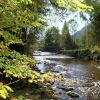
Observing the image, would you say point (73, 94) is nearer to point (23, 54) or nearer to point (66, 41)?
point (23, 54)

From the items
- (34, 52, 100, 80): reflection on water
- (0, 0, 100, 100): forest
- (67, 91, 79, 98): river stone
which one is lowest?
(34, 52, 100, 80): reflection on water

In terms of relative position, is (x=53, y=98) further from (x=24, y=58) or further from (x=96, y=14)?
(x=96, y=14)

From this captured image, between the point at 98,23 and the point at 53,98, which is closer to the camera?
the point at 53,98

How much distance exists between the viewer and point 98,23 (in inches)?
2319

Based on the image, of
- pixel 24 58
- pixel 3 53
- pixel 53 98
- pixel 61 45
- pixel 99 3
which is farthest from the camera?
pixel 61 45

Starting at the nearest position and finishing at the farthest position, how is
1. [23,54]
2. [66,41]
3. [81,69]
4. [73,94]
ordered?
[23,54], [73,94], [81,69], [66,41]

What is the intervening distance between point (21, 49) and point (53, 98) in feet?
29.9

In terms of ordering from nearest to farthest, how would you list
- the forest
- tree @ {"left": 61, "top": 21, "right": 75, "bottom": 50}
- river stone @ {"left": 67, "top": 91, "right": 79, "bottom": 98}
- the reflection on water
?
the forest, river stone @ {"left": 67, "top": 91, "right": 79, "bottom": 98}, the reflection on water, tree @ {"left": 61, "top": 21, "right": 75, "bottom": 50}

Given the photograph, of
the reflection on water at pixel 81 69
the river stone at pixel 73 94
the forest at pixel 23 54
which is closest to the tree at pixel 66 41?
the reflection on water at pixel 81 69

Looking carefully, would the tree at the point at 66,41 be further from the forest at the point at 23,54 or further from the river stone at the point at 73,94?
the river stone at the point at 73,94

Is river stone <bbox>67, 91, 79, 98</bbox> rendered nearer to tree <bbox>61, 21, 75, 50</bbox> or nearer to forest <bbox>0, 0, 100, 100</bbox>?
forest <bbox>0, 0, 100, 100</bbox>

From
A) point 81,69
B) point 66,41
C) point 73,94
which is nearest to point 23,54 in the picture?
point 73,94

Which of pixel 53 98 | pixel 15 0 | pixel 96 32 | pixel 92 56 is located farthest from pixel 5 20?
pixel 96 32

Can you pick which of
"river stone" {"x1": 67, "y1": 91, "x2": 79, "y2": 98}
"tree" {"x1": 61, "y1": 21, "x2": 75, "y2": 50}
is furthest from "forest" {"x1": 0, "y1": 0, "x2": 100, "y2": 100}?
"tree" {"x1": 61, "y1": 21, "x2": 75, "y2": 50}
